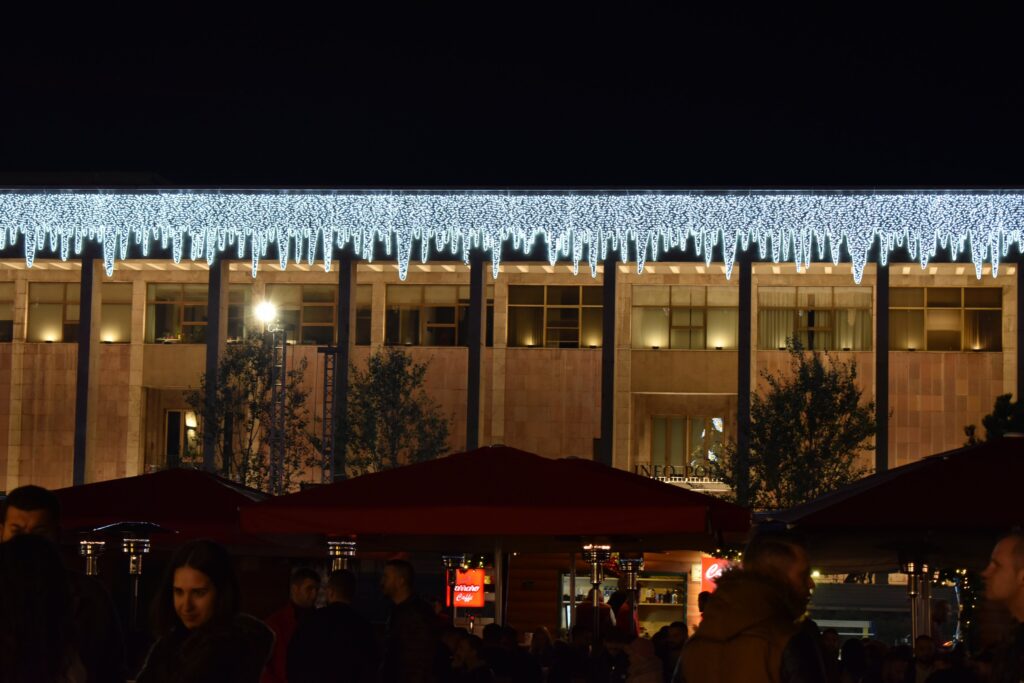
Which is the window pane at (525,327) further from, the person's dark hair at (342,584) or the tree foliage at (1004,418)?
the person's dark hair at (342,584)

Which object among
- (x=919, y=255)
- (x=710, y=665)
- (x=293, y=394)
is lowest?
(x=710, y=665)

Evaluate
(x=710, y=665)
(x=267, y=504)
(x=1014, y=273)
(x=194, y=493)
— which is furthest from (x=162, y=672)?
(x=1014, y=273)

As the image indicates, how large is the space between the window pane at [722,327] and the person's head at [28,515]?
44.7m

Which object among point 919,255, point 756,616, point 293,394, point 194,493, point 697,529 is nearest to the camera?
point 756,616

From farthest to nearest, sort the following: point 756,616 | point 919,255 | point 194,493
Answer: point 919,255 → point 194,493 → point 756,616

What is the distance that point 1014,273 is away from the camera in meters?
46.0

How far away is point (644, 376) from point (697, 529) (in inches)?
1554

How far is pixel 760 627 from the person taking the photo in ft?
17.7

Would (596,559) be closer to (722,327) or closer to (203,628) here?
(203,628)

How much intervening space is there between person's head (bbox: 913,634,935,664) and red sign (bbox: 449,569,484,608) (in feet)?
53.6

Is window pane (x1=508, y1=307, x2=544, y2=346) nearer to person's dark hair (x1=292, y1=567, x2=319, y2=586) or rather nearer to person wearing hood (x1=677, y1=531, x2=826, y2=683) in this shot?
person's dark hair (x1=292, y1=567, x2=319, y2=586)

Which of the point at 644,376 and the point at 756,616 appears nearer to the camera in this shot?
the point at 756,616

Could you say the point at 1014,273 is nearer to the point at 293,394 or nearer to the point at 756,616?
the point at 293,394

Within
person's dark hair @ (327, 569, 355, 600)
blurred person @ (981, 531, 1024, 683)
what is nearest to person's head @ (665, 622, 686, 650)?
person's dark hair @ (327, 569, 355, 600)
